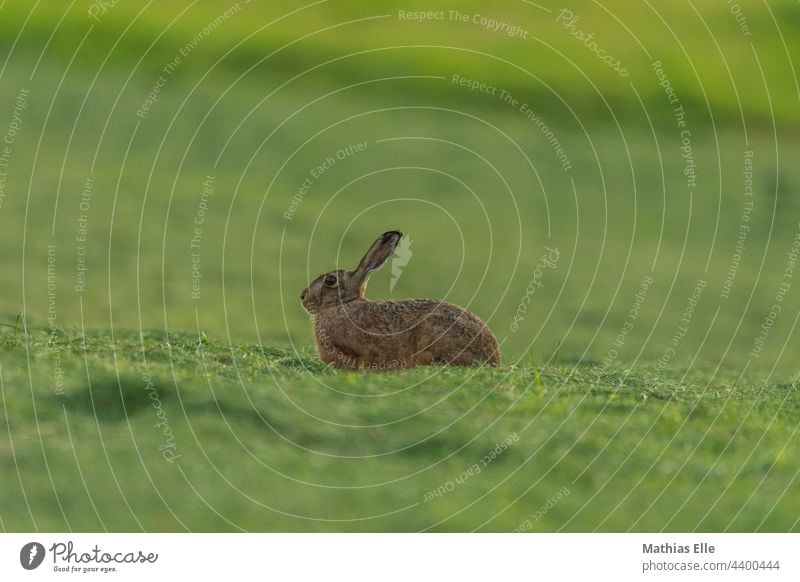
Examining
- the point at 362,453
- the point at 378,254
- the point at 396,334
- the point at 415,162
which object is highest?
the point at 415,162

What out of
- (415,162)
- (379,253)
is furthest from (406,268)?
(379,253)

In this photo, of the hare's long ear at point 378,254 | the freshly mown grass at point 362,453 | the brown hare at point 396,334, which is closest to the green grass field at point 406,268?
the freshly mown grass at point 362,453

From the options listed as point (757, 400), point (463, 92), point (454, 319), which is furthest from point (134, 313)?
point (463, 92)

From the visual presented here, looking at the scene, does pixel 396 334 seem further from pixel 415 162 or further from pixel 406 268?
pixel 415 162

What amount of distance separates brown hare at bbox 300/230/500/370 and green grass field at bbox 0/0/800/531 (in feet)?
0.72

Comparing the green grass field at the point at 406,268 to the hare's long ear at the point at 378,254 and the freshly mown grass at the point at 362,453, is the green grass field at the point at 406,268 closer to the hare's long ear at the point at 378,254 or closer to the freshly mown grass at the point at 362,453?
the freshly mown grass at the point at 362,453

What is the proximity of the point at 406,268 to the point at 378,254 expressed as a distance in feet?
17.7

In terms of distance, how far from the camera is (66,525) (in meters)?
6.42

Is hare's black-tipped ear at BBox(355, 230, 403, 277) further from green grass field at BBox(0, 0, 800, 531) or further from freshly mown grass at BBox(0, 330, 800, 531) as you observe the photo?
freshly mown grass at BBox(0, 330, 800, 531)

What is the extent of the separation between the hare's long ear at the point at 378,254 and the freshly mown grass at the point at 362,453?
35.2 inches

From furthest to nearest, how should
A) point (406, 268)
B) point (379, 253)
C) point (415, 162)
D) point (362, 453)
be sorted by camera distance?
point (415, 162) → point (406, 268) → point (379, 253) → point (362, 453)

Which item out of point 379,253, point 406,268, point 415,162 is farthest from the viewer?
point 415,162

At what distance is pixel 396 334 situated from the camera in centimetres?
834

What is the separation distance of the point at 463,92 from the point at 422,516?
14.6 meters
